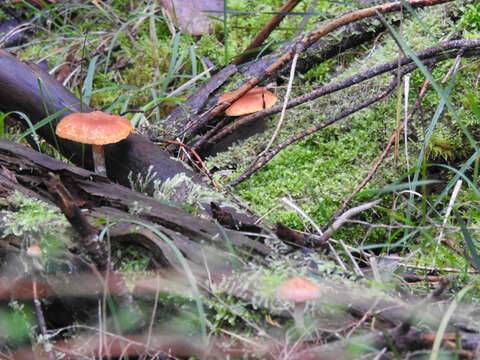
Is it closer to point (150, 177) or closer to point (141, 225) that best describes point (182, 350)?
point (141, 225)

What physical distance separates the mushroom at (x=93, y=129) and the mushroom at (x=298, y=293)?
3.96 feet

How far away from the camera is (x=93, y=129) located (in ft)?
6.89

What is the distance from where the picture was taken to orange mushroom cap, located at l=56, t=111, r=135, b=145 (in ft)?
6.86

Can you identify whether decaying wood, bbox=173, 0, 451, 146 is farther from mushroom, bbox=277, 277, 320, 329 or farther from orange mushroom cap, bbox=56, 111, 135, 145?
mushroom, bbox=277, 277, 320, 329

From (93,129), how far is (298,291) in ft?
4.46

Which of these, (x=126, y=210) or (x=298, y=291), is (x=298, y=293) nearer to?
(x=298, y=291)

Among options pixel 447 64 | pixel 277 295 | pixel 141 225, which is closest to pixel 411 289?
pixel 277 295

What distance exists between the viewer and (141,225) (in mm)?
1519

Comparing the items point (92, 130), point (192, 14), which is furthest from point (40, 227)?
point (192, 14)

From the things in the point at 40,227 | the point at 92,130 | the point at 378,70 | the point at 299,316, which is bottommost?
the point at 299,316

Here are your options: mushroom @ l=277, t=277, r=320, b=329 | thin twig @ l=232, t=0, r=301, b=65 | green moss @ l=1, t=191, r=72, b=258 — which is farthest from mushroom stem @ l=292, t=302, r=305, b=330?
thin twig @ l=232, t=0, r=301, b=65

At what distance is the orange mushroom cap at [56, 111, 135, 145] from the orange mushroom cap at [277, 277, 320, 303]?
1.24 meters

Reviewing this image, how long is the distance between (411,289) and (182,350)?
863mm

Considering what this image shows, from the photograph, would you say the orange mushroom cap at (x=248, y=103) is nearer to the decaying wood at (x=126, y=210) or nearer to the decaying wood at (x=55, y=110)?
the decaying wood at (x=55, y=110)
